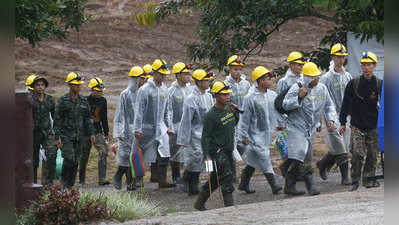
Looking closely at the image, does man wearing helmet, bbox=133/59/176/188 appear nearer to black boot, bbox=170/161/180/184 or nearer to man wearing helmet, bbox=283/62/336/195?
black boot, bbox=170/161/180/184

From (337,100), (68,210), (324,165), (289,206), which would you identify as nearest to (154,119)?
(324,165)

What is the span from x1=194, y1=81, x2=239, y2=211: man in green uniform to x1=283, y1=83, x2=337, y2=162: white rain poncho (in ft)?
3.41

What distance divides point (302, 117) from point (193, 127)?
73.9 inches

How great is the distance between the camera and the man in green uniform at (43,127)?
11.0m

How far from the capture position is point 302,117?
33.7 feet

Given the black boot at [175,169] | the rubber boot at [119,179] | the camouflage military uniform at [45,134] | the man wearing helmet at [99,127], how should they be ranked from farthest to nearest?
the man wearing helmet at [99,127] → the black boot at [175,169] → the rubber boot at [119,179] → the camouflage military uniform at [45,134]

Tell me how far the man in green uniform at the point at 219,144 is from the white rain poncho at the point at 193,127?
146 centimetres

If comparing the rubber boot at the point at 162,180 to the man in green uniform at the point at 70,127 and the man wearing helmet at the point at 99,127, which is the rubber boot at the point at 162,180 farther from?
the man in green uniform at the point at 70,127

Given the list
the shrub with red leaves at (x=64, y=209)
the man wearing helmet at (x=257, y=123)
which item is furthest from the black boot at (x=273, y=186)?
the shrub with red leaves at (x=64, y=209)

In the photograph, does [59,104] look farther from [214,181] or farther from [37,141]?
[214,181]

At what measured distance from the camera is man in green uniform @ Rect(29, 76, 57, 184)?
11047 mm

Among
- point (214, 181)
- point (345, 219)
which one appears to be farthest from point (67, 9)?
point (345, 219)

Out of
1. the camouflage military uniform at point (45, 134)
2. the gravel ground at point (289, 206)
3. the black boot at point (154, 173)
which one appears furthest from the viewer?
the black boot at point (154, 173)
